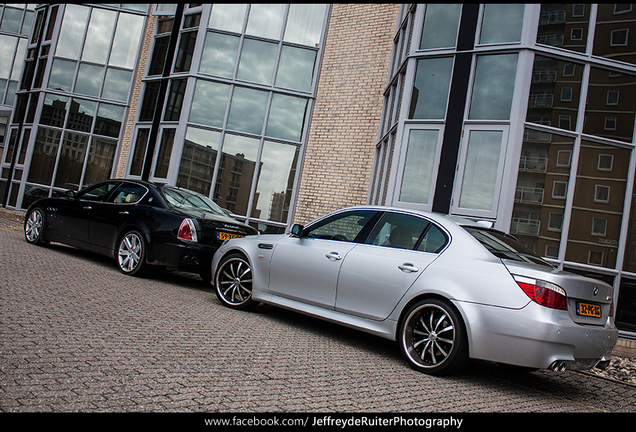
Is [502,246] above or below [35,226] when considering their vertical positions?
above

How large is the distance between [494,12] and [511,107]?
76.2 inches

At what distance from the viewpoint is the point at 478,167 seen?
8.85 metres

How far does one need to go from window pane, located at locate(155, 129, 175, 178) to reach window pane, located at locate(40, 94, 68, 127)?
6125 mm

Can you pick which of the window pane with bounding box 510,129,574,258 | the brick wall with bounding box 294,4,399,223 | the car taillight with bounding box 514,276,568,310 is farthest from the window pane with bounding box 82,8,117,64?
the car taillight with bounding box 514,276,568,310

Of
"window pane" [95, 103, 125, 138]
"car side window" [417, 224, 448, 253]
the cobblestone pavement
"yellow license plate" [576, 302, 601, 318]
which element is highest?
"window pane" [95, 103, 125, 138]

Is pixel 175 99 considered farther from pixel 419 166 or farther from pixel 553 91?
pixel 553 91

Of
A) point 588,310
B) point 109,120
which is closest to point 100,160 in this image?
point 109,120

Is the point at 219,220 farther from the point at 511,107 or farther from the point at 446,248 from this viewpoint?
the point at 511,107

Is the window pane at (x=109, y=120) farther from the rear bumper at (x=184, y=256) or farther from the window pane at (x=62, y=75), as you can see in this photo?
the rear bumper at (x=184, y=256)

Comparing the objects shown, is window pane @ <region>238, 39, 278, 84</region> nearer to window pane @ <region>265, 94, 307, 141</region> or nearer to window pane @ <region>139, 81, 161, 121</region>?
window pane @ <region>265, 94, 307, 141</region>

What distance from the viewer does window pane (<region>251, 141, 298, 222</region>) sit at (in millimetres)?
13156

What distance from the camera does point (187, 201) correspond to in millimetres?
8570

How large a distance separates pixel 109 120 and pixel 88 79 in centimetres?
178
